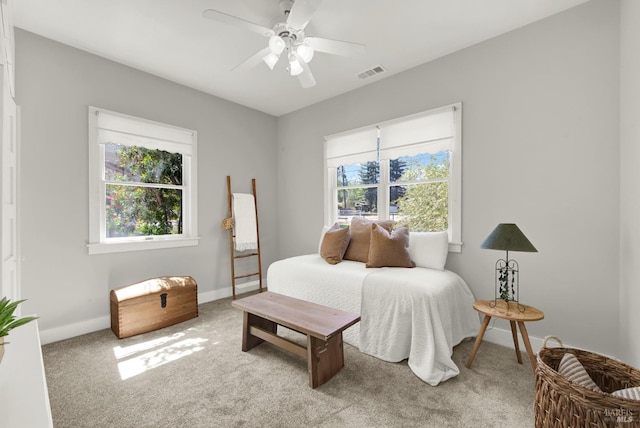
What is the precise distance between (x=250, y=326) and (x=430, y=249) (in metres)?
1.79

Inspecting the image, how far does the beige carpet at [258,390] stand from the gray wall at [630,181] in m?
0.71

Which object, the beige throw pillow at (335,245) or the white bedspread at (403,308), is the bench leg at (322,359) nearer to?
the white bedspread at (403,308)

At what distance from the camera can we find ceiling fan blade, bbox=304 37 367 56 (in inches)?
84.1

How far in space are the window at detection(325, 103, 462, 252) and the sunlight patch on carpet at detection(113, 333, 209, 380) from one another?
2.21 m

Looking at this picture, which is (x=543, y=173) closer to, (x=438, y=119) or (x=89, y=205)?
(x=438, y=119)

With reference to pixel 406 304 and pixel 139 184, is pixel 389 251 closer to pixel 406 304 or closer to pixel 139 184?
pixel 406 304

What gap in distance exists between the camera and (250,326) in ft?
8.18

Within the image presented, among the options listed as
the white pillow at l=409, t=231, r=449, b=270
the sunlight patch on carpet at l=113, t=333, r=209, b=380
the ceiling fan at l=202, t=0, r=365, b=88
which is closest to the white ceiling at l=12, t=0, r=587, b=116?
the ceiling fan at l=202, t=0, r=365, b=88

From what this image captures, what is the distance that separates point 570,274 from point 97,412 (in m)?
3.41

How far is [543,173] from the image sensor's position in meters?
2.40

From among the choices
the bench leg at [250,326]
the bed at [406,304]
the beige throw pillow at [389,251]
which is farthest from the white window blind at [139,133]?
the beige throw pillow at [389,251]

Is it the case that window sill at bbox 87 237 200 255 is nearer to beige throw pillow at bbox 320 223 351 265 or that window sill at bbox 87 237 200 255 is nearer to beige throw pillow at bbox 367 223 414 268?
beige throw pillow at bbox 320 223 351 265

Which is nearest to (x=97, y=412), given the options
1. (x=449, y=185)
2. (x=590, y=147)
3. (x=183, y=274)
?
(x=183, y=274)

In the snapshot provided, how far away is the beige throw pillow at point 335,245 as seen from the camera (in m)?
3.12
